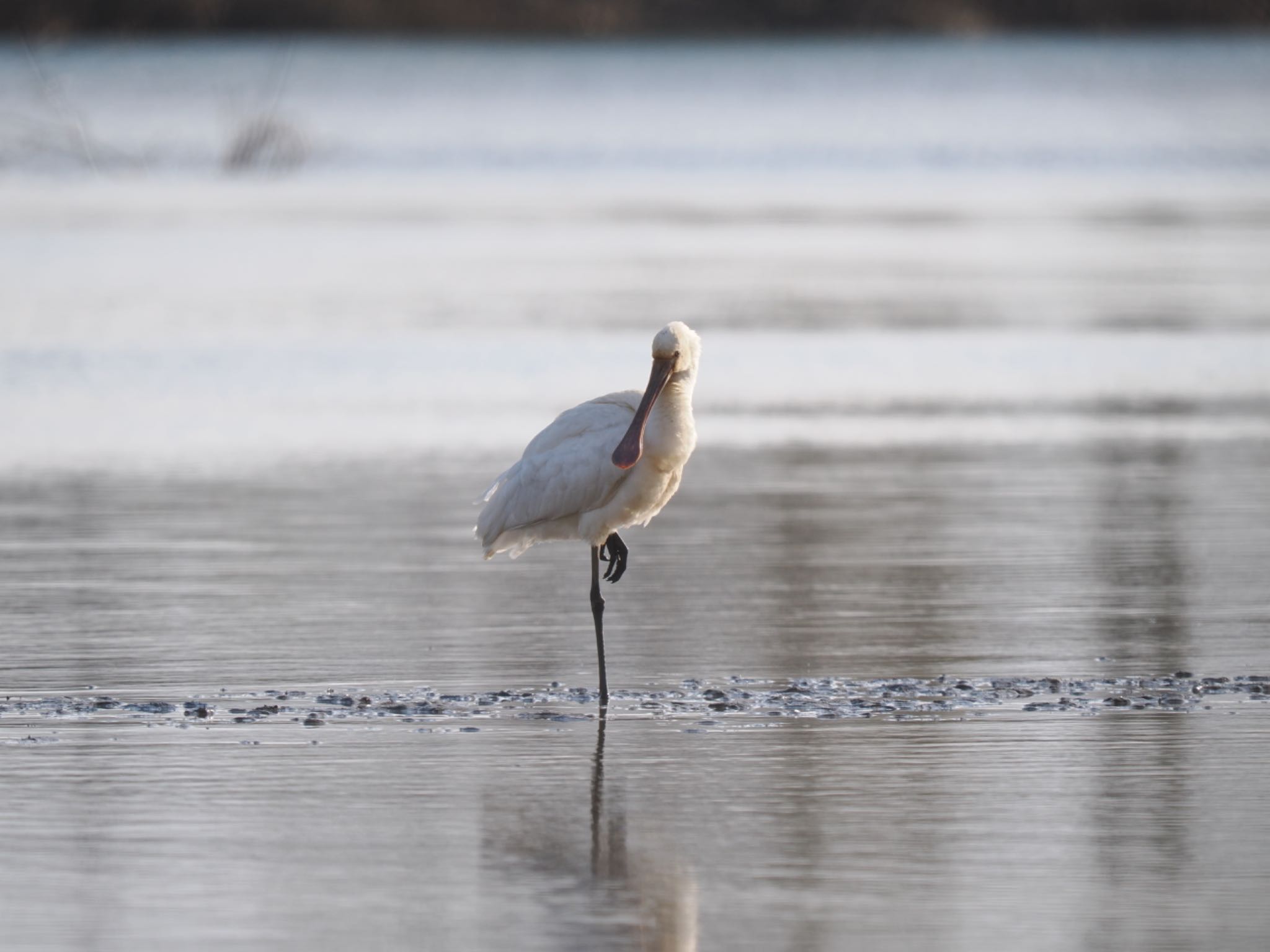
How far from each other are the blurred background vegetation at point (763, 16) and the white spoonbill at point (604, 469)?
316 ft

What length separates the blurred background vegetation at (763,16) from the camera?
107750 mm

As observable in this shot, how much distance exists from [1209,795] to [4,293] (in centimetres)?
1904

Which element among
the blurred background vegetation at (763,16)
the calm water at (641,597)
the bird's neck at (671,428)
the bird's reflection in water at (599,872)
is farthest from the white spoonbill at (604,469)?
the blurred background vegetation at (763,16)

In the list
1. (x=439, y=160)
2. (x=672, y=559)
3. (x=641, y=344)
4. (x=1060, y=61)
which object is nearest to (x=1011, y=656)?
(x=672, y=559)

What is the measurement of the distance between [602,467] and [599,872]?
307cm

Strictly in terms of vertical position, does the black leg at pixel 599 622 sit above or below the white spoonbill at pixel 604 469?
below

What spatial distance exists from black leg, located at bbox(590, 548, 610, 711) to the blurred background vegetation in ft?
317

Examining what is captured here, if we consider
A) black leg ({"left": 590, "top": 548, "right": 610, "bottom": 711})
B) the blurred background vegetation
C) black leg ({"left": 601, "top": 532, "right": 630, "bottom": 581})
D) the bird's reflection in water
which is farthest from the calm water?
the blurred background vegetation

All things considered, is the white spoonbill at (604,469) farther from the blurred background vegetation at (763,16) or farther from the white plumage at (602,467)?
the blurred background vegetation at (763,16)

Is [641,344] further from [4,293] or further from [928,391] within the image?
[4,293]

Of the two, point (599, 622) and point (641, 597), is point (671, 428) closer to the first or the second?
point (599, 622)

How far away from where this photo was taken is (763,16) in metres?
110

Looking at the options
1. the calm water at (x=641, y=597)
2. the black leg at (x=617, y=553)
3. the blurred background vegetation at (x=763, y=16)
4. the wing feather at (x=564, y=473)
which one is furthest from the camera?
the blurred background vegetation at (x=763, y=16)

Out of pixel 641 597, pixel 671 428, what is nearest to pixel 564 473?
pixel 671 428
